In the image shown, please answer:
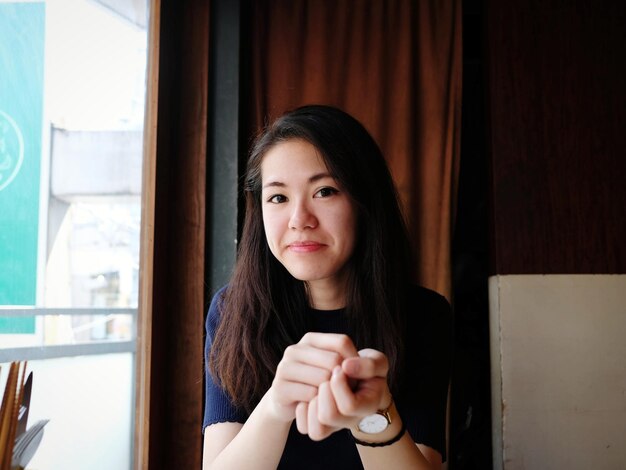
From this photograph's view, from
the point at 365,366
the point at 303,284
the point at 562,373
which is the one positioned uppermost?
the point at 303,284

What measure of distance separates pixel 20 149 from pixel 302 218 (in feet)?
2.18

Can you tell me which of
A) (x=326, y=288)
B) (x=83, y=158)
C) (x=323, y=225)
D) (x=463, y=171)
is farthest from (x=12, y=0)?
(x=463, y=171)

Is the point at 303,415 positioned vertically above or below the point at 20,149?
below

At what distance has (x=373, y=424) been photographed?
86 cm

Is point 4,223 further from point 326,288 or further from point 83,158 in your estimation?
point 326,288

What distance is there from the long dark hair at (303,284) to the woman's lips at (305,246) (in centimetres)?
13

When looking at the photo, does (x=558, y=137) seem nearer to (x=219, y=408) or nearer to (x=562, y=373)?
(x=562, y=373)

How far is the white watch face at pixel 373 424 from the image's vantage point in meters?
0.86

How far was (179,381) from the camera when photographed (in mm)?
1912

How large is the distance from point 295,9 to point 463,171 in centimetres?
111

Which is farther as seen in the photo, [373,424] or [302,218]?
[302,218]

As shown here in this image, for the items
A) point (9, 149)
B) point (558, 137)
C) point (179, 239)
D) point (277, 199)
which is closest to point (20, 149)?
point (9, 149)

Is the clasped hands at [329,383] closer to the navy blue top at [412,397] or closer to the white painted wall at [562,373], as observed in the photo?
the navy blue top at [412,397]

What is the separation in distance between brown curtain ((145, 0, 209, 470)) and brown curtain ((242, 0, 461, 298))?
0.80ft
